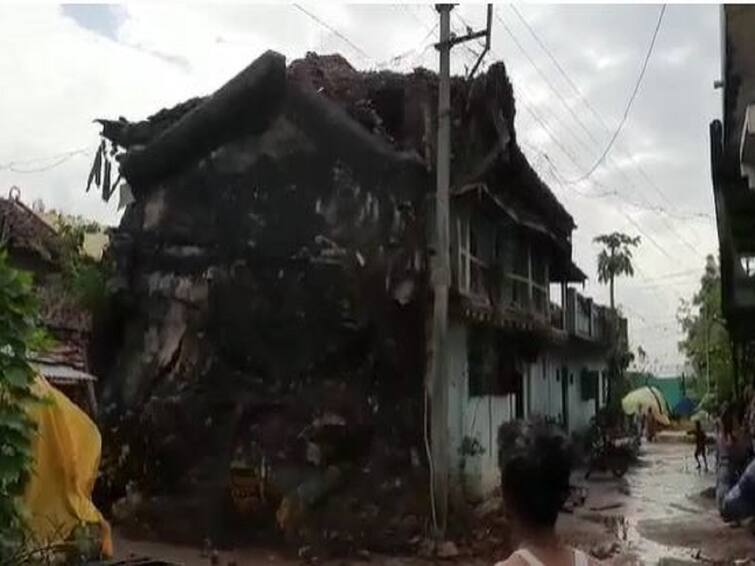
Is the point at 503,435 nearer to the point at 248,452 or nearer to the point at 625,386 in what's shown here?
the point at 248,452

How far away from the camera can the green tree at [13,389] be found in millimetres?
4418

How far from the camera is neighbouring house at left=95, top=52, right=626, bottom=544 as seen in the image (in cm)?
1259

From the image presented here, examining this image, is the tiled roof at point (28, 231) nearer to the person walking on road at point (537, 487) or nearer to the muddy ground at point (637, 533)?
the muddy ground at point (637, 533)

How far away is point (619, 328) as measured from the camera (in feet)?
97.0

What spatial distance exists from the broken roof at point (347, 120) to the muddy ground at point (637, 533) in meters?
5.06

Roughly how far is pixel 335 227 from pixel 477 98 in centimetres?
282

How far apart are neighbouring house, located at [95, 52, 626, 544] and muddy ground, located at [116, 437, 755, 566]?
83cm

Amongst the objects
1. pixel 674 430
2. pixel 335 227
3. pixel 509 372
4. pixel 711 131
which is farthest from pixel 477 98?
pixel 674 430

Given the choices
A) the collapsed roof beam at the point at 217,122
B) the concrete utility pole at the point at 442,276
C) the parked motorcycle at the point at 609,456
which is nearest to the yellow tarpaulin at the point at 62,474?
the concrete utility pole at the point at 442,276

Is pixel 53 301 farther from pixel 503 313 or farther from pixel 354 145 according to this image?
pixel 503 313

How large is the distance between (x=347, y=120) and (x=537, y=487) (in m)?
11.1

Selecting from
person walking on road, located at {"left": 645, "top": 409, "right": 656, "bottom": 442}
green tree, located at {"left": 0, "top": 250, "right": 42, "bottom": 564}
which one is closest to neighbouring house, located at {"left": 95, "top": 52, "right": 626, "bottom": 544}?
green tree, located at {"left": 0, "top": 250, "right": 42, "bottom": 564}

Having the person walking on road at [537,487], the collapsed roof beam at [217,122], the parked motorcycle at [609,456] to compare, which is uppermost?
the collapsed roof beam at [217,122]

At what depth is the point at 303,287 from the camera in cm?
1304
